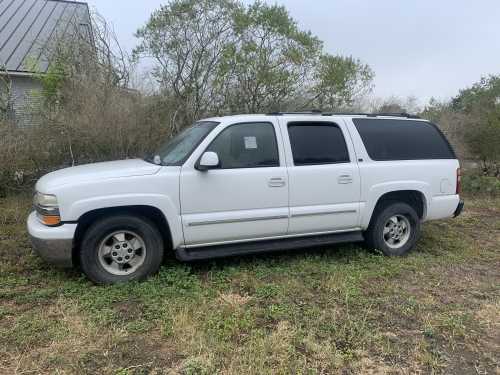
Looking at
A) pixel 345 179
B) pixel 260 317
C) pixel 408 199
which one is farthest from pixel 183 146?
pixel 408 199

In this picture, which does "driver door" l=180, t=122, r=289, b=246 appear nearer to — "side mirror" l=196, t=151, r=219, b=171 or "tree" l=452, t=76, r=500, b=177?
"side mirror" l=196, t=151, r=219, b=171

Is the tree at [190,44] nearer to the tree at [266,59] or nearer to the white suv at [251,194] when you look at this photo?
the tree at [266,59]

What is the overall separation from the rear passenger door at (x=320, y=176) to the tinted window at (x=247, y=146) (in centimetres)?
19

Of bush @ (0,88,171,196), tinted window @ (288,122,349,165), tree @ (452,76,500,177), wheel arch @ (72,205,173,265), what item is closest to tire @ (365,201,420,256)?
tinted window @ (288,122,349,165)

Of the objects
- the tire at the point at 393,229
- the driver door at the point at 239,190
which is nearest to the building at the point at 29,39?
the driver door at the point at 239,190

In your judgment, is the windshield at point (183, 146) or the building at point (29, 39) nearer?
the windshield at point (183, 146)

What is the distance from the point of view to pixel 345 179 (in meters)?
5.01

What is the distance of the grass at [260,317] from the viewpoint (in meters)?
3.01

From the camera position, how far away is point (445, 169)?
5617 millimetres

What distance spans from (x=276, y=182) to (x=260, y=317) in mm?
1575

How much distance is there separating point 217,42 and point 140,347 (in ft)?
28.3

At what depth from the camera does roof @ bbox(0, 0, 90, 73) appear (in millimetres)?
9789

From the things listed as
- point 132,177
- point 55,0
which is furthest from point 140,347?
point 55,0

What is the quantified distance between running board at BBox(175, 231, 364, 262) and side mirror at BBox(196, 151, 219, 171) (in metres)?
0.92
